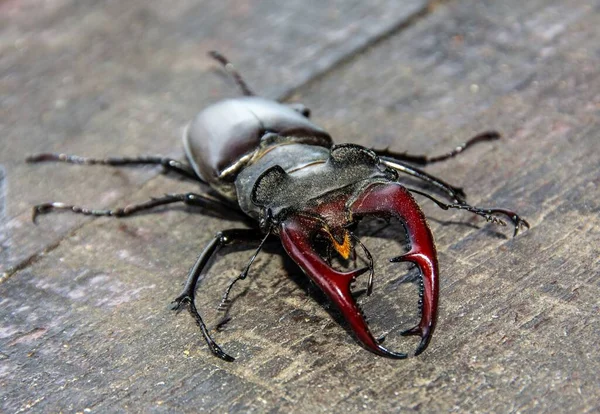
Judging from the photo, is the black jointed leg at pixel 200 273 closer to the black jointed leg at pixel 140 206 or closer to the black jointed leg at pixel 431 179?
the black jointed leg at pixel 140 206

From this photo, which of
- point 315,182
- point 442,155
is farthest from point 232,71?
point 315,182

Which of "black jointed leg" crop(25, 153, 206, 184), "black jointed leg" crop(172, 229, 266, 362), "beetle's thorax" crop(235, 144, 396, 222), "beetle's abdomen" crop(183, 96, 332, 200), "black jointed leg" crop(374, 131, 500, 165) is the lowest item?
"black jointed leg" crop(25, 153, 206, 184)

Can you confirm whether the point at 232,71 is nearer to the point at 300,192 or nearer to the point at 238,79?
the point at 238,79

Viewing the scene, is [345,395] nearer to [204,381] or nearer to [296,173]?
[204,381]

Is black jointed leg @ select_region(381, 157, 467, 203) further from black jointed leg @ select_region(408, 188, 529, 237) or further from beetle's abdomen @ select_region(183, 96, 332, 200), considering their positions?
beetle's abdomen @ select_region(183, 96, 332, 200)

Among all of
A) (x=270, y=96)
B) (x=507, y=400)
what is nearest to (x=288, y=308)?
(x=507, y=400)

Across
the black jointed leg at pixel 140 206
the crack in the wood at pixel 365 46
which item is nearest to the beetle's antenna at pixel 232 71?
the crack in the wood at pixel 365 46

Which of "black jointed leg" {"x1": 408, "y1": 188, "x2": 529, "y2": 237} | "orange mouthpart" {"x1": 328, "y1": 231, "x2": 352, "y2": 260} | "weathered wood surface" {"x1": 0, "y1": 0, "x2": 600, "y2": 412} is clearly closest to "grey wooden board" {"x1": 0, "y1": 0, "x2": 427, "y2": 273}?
"weathered wood surface" {"x1": 0, "y1": 0, "x2": 600, "y2": 412}
